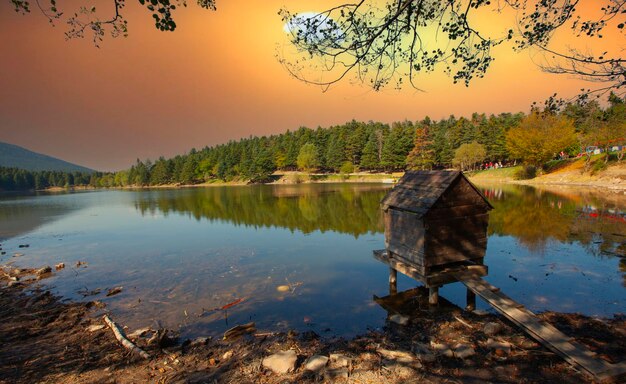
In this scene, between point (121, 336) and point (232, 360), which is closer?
point (232, 360)

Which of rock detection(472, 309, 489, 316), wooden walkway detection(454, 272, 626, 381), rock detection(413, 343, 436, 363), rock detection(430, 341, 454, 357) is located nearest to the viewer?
wooden walkway detection(454, 272, 626, 381)

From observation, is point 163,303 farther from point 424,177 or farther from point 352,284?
point 424,177

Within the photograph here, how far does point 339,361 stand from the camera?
7.74m

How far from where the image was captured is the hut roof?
11.6m

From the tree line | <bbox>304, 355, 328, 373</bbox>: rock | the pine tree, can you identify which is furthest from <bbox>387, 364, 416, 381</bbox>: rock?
the pine tree

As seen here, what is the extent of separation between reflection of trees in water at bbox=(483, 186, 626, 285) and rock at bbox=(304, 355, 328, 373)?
17550 mm

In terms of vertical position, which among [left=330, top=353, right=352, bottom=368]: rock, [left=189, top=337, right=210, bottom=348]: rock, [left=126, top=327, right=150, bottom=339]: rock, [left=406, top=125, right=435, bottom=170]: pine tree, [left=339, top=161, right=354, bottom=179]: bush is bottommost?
[left=126, top=327, right=150, bottom=339]: rock

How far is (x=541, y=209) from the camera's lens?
34938 millimetres

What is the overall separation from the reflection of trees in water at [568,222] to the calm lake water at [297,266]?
0.11 m

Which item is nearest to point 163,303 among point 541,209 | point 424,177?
point 424,177

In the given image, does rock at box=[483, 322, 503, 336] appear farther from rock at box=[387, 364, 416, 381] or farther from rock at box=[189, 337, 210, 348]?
rock at box=[189, 337, 210, 348]

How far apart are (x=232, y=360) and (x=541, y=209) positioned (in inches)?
1540

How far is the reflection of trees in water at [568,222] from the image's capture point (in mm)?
20866

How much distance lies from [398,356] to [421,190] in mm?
6749
